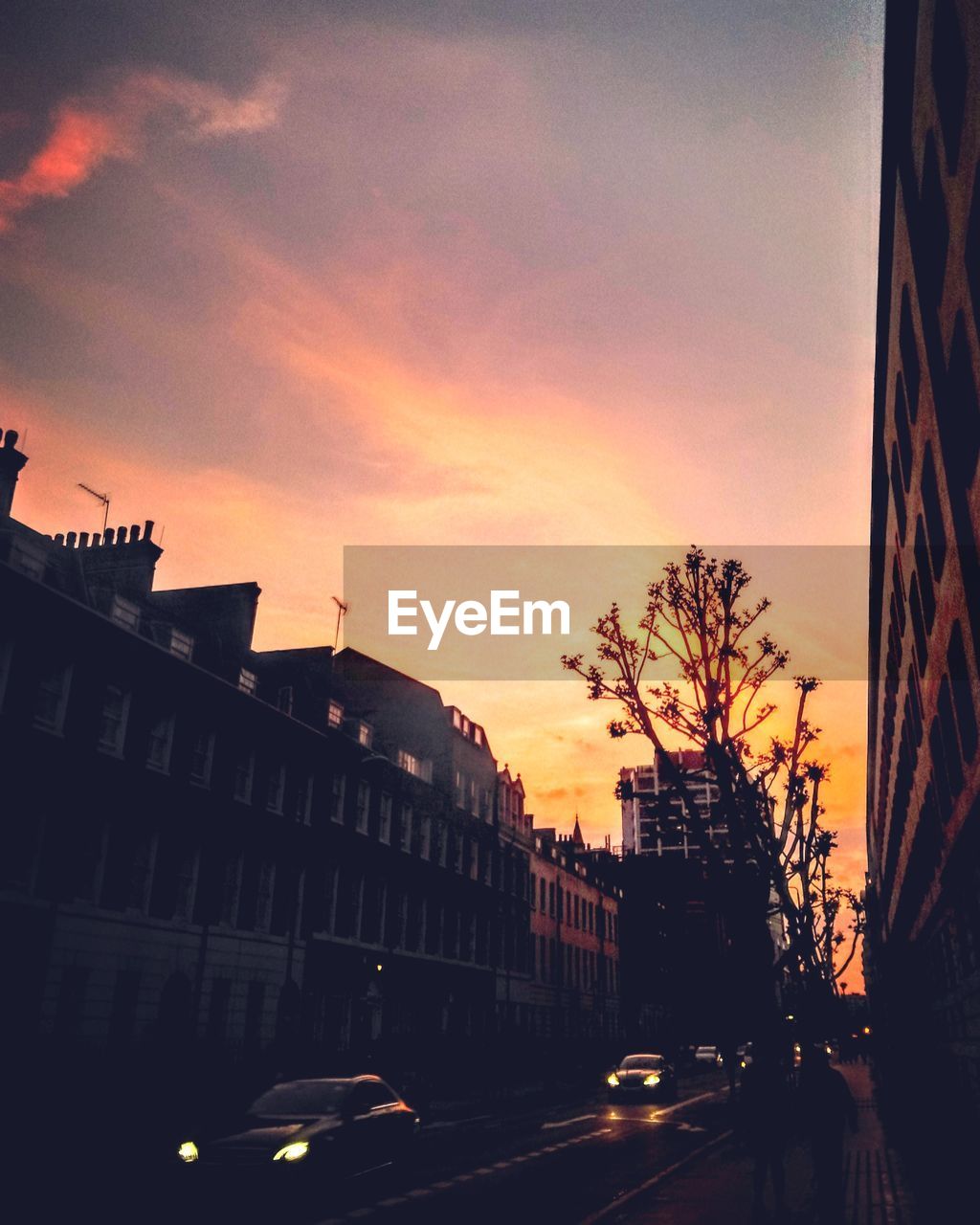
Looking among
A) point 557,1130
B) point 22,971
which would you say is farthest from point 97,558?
point 557,1130

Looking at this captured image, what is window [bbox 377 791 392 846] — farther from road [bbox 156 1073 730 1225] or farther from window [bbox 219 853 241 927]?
road [bbox 156 1073 730 1225]

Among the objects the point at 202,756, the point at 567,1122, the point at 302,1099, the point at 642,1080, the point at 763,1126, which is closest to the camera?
the point at 763,1126

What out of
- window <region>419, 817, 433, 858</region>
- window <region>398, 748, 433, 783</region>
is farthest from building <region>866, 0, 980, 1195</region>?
window <region>398, 748, 433, 783</region>

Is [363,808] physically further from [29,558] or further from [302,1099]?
[302,1099]

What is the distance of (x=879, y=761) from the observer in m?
44.1

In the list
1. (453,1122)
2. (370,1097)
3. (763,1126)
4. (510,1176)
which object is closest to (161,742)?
(453,1122)

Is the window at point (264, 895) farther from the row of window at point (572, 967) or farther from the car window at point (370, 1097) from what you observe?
the row of window at point (572, 967)

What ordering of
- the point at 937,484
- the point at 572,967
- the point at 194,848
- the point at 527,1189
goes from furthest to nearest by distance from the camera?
the point at 572,967
the point at 194,848
the point at 937,484
the point at 527,1189

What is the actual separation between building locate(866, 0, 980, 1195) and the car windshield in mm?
11272

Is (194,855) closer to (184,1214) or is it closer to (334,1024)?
(334,1024)

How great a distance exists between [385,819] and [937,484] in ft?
93.5

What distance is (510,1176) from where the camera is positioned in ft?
50.9

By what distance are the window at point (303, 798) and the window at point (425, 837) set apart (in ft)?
33.4

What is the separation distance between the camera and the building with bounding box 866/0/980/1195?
1438cm
